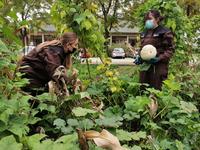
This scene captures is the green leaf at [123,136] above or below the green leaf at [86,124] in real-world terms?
below

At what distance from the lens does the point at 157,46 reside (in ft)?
19.7

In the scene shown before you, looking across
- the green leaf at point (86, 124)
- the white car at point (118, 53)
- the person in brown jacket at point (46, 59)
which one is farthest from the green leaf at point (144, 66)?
→ the white car at point (118, 53)

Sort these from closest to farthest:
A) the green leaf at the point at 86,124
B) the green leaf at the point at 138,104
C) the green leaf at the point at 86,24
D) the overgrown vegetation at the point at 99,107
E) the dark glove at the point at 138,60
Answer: the overgrown vegetation at the point at 99,107 < the green leaf at the point at 86,124 < the green leaf at the point at 138,104 < the green leaf at the point at 86,24 < the dark glove at the point at 138,60

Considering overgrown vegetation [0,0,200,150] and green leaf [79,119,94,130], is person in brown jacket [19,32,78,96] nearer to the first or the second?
overgrown vegetation [0,0,200,150]

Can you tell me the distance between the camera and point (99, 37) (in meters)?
5.57

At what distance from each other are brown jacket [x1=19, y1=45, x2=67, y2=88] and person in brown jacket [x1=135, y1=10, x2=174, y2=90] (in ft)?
6.72

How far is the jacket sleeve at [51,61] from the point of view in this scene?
3994 millimetres

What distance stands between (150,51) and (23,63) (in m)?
2.12

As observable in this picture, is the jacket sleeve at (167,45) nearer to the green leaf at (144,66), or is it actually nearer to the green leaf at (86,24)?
the green leaf at (144,66)

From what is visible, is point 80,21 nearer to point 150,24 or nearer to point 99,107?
point 150,24

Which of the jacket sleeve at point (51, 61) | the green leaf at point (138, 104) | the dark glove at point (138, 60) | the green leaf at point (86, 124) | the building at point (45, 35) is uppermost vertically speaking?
the building at point (45, 35)

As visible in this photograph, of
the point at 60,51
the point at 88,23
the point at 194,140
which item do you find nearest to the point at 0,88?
the point at 60,51

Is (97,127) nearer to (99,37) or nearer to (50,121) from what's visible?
(50,121)

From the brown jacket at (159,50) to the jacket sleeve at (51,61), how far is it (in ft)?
7.19
